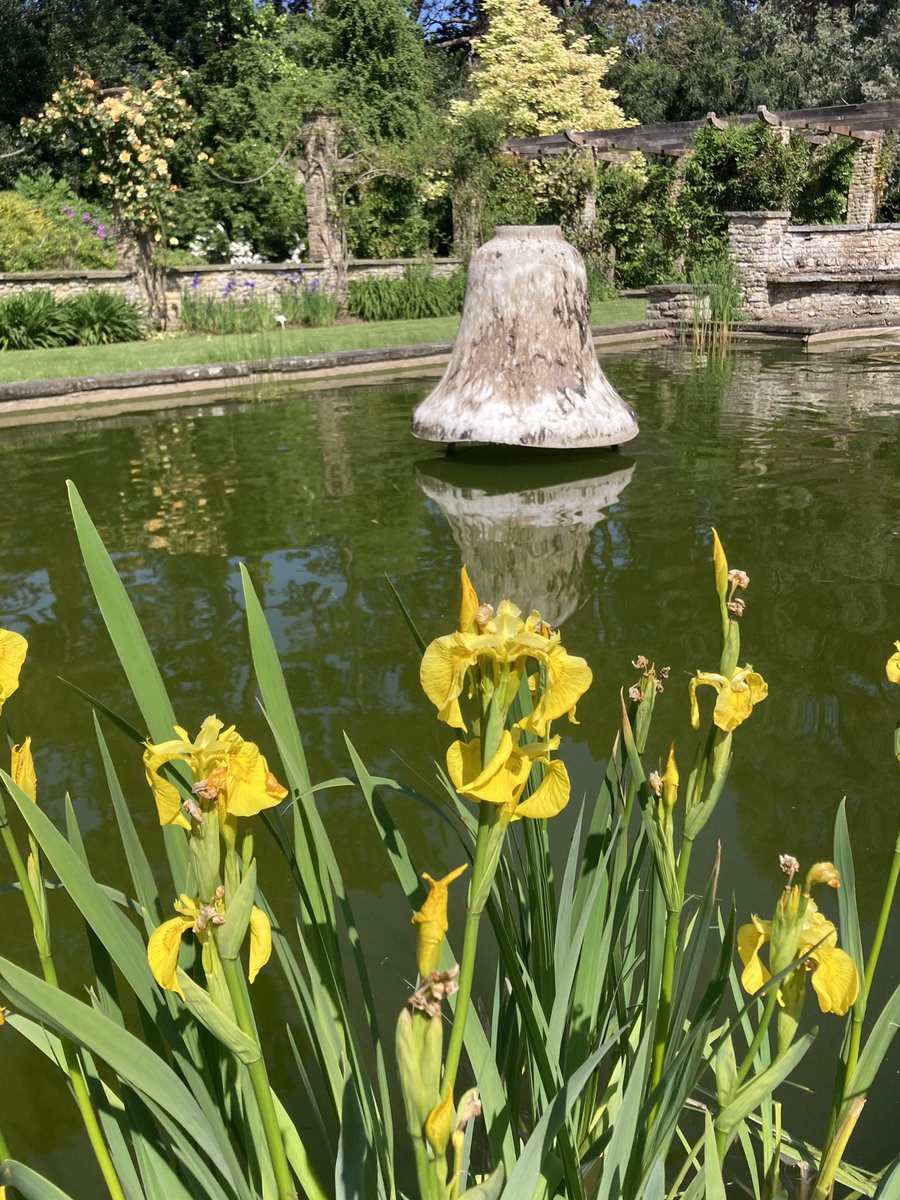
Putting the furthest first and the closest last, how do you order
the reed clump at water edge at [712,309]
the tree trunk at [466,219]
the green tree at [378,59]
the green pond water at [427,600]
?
the green tree at [378,59], the tree trunk at [466,219], the reed clump at water edge at [712,309], the green pond water at [427,600]

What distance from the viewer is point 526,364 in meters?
6.16

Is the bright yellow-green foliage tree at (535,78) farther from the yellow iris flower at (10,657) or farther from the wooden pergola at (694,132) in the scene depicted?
the yellow iris flower at (10,657)

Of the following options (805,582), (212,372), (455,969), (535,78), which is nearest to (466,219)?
(535,78)

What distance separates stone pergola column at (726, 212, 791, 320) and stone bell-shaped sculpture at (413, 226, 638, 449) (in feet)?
30.9

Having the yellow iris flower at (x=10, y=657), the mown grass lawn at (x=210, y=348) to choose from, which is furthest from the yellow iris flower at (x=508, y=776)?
the mown grass lawn at (x=210, y=348)

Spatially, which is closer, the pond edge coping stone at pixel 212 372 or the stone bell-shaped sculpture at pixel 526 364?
the stone bell-shaped sculpture at pixel 526 364

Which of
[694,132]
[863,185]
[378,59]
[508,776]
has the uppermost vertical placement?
[378,59]

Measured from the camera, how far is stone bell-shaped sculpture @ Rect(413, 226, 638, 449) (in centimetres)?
598

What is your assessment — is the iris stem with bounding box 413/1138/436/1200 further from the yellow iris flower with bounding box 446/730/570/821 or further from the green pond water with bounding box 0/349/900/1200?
the green pond water with bounding box 0/349/900/1200

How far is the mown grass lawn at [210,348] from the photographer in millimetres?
9703

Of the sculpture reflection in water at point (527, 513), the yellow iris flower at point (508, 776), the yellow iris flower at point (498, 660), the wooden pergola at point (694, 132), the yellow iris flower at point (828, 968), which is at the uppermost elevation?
the wooden pergola at point (694, 132)

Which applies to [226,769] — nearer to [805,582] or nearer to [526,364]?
[805,582]

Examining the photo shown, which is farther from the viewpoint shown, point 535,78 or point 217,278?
point 535,78

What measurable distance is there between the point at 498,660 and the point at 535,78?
26.5 meters
